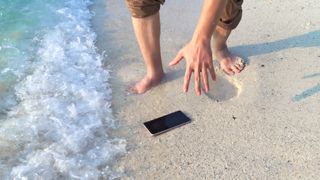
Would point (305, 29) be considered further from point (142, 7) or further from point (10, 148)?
point (10, 148)

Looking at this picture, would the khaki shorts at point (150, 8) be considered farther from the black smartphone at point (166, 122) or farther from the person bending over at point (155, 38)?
the black smartphone at point (166, 122)

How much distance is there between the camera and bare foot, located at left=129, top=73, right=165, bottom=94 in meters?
2.87

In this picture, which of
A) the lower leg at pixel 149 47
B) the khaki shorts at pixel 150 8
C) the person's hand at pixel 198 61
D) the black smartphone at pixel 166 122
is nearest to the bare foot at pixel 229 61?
the khaki shorts at pixel 150 8

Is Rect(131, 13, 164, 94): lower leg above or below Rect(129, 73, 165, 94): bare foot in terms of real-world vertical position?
above

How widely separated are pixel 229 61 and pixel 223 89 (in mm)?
253

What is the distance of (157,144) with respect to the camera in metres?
2.46

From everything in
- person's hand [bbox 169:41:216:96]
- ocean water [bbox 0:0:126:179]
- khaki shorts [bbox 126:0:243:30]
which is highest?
person's hand [bbox 169:41:216:96]

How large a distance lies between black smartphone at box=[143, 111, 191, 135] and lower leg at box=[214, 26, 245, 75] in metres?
0.52

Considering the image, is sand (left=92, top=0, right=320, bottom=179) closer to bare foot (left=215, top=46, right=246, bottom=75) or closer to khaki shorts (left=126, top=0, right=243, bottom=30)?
bare foot (left=215, top=46, right=246, bottom=75)

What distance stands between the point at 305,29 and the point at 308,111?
0.96 m

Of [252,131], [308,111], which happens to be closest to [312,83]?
[308,111]

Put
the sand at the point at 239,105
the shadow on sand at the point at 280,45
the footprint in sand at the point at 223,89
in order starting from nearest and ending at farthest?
the sand at the point at 239,105 < the footprint in sand at the point at 223,89 < the shadow on sand at the point at 280,45

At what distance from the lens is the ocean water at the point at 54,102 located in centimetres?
235

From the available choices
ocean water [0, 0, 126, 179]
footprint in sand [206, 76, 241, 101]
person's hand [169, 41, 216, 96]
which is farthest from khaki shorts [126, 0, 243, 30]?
person's hand [169, 41, 216, 96]
